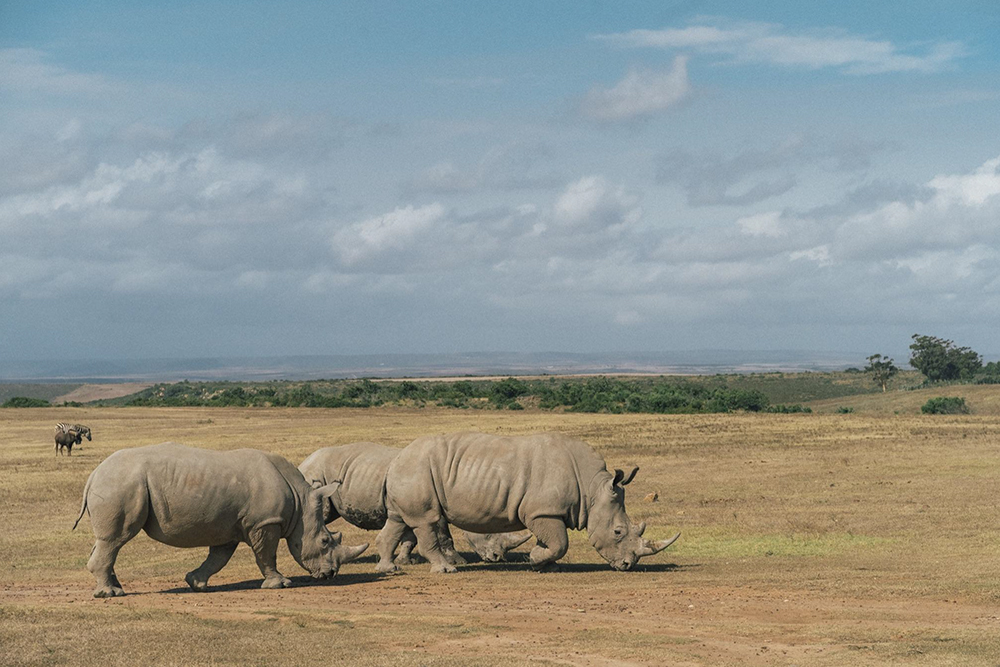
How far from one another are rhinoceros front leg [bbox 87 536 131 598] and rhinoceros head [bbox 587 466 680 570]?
24.0ft

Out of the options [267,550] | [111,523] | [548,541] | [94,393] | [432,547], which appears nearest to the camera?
[111,523]

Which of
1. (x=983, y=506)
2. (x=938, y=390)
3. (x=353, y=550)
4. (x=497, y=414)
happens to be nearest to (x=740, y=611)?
(x=353, y=550)

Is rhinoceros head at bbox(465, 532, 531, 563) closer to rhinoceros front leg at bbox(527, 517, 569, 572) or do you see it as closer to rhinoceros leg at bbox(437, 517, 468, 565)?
rhinoceros leg at bbox(437, 517, 468, 565)

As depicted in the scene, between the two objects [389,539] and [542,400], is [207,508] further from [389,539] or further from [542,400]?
[542,400]

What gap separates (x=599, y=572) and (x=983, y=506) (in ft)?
38.0

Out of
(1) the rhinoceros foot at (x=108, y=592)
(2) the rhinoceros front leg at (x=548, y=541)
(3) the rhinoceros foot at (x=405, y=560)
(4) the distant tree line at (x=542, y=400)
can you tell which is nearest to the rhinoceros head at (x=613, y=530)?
(2) the rhinoceros front leg at (x=548, y=541)

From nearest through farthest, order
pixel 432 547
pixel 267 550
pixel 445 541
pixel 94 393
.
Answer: pixel 267 550 < pixel 432 547 < pixel 445 541 < pixel 94 393

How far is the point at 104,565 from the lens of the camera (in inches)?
659

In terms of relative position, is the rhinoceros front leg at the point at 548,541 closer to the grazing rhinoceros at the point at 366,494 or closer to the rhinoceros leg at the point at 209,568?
the grazing rhinoceros at the point at 366,494

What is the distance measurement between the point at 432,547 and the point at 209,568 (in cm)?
371

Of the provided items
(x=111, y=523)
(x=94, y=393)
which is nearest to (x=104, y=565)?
(x=111, y=523)

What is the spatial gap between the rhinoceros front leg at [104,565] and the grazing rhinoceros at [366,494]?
4.23 metres

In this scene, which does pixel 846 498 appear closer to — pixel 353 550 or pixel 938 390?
pixel 353 550

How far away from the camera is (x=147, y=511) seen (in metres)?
16.8
